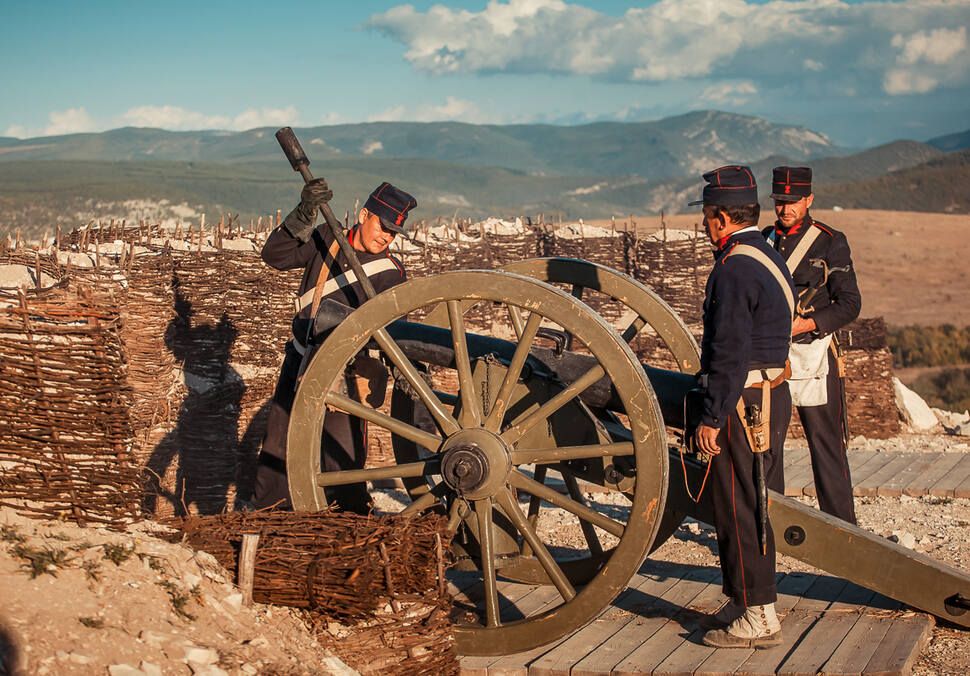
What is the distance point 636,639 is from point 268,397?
184 inches

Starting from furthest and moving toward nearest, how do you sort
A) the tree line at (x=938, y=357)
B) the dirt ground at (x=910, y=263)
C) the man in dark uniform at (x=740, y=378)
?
the dirt ground at (x=910, y=263), the tree line at (x=938, y=357), the man in dark uniform at (x=740, y=378)

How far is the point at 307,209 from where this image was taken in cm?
474

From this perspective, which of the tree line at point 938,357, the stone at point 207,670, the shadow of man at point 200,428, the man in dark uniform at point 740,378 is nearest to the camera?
the stone at point 207,670

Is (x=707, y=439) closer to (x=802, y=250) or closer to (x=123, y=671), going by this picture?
(x=802, y=250)

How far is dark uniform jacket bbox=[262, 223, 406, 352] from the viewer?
16.5 ft

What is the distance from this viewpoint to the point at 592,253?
1374 centimetres

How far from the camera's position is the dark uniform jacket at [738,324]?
3881 mm

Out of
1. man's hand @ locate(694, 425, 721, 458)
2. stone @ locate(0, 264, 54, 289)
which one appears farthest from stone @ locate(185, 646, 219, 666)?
stone @ locate(0, 264, 54, 289)

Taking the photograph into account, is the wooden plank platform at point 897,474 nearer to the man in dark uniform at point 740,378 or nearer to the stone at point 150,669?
the man in dark uniform at point 740,378

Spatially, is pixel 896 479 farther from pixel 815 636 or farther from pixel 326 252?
pixel 326 252

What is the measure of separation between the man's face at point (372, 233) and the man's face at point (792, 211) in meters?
2.04

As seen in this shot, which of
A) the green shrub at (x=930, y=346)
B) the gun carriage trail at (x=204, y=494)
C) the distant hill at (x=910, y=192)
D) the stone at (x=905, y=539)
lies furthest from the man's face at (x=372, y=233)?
the distant hill at (x=910, y=192)

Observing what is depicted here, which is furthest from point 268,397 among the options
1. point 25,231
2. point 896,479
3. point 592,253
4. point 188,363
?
point 25,231

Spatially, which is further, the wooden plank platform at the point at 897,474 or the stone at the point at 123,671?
the wooden plank platform at the point at 897,474
